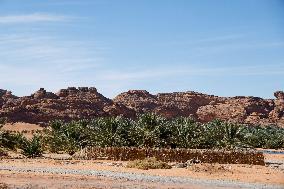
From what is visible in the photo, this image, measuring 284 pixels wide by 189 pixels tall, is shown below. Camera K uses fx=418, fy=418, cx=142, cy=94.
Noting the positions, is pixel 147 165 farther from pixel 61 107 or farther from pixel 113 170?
pixel 61 107

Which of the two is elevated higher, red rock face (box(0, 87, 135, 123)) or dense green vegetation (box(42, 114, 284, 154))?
red rock face (box(0, 87, 135, 123))

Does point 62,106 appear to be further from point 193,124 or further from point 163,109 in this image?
point 193,124

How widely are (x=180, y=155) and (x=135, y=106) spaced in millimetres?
77526

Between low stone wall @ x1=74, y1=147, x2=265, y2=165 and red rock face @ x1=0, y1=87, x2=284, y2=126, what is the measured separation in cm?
5325

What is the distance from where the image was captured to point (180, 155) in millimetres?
34969

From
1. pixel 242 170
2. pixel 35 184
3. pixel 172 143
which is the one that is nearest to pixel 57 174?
pixel 35 184

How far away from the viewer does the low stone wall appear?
34875mm

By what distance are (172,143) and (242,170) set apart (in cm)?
1114

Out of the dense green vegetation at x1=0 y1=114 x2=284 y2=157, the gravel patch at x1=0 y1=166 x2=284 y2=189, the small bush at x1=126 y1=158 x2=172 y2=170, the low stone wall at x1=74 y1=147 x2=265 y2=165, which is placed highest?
the dense green vegetation at x1=0 y1=114 x2=284 y2=157

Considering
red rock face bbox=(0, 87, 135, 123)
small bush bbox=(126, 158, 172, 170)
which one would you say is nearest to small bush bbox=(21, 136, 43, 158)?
small bush bbox=(126, 158, 172, 170)

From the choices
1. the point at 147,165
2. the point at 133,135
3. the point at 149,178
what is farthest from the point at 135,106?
the point at 149,178

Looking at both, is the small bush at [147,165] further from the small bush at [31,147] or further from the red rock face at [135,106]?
the red rock face at [135,106]

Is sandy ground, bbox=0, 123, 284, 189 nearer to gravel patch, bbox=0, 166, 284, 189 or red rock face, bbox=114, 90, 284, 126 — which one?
gravel patch, bbox=0, 166, 284, 189

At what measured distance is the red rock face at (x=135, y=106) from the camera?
8975 cm
